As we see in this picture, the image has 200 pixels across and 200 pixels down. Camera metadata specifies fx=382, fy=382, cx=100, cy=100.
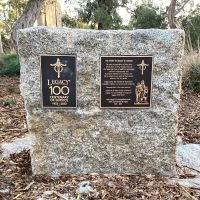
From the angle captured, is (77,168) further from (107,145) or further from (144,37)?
(144,37)

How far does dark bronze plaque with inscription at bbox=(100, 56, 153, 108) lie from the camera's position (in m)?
2.96

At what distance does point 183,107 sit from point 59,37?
133 inches

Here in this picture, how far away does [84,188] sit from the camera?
9.75 ft

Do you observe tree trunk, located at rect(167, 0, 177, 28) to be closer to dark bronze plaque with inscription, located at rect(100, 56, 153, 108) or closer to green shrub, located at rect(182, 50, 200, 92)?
green shrub, located at rect(182, 50, 200, 92)

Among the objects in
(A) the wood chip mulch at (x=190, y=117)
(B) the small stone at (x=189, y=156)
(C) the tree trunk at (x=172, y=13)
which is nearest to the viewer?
(B) the small stone at (x=189, y=156)

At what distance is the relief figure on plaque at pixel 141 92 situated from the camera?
301 cm

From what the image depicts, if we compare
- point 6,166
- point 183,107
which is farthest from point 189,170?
point 183,107

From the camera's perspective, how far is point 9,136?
430 cm

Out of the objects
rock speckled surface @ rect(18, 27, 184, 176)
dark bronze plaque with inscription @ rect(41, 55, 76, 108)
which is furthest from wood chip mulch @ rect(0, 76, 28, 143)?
dark bronze plaque with inscription @ rect(41, 55, 76, 108)

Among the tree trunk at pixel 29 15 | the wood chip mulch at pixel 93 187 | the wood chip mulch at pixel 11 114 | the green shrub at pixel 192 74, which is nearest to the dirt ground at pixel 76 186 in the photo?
the wood chip mulch at pixel 93 187

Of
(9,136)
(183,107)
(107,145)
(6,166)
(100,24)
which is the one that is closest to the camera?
(107,145)

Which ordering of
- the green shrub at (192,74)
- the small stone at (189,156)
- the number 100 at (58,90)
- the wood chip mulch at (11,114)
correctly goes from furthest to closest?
the green shrub at (192,74), the wood chip mulch at (11,114), the small stone at (189,156), the number 100 at (58,90)

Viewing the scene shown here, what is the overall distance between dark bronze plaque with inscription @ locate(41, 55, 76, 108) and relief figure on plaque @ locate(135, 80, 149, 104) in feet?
1.64

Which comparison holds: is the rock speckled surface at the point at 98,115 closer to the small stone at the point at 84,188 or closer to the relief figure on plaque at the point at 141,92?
the relief figure on plaque at the point at 141,92
